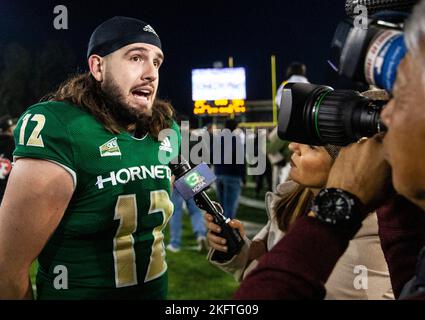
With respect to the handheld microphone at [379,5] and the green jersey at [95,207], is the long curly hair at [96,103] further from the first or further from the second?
the handheld microphone at [379,5]

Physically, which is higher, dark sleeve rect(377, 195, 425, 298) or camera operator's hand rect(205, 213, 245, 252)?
dark sleeve rect(377, 195, 425, 298)

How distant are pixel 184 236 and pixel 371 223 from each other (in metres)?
5.69

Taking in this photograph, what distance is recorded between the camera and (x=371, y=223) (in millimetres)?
1777

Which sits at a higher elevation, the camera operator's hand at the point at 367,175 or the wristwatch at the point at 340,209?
the camera operator's hand at the point at 367,175

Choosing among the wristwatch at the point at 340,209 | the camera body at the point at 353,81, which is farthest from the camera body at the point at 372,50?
the wristwatch at the point at 340,209

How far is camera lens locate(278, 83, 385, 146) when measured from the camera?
1.11 metres

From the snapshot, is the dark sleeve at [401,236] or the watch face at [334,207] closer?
the watch face at [334,207]

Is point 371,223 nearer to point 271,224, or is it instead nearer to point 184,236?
point 271,224

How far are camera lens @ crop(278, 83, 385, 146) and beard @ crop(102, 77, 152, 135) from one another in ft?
2.76

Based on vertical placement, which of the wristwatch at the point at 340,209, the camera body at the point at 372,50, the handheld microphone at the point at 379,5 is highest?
the handheld microphone at the point at 379,5

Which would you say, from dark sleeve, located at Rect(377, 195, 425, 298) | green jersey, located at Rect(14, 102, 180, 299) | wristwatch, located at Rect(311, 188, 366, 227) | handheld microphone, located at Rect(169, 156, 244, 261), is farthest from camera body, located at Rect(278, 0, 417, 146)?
green jersey, located at Rect(14, 102, 180, 299)

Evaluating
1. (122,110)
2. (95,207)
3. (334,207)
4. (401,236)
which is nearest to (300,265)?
(334,207)

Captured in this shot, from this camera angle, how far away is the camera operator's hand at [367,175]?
1.01 m

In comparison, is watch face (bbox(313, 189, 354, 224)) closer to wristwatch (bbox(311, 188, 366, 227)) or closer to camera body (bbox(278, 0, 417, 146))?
wristwatch (bbox(311, 188, 366, 227))
